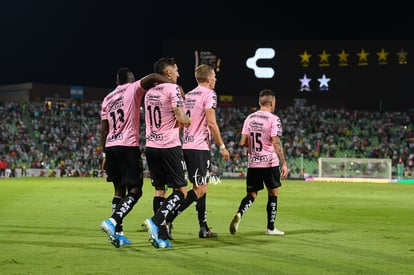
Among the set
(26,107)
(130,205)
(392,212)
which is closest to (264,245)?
(130,205)

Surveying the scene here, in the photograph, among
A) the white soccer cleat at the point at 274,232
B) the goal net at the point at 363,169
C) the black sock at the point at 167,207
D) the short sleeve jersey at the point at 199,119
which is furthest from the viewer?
the goal net at the point at 363,169

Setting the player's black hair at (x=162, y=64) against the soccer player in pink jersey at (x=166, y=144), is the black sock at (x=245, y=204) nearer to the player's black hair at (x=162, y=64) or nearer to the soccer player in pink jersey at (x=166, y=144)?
the soccer player in pink jersey at (x=166, y=144)

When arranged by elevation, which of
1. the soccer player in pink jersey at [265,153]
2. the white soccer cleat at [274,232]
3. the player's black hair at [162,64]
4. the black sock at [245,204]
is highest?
the player's black hair at [162,64]

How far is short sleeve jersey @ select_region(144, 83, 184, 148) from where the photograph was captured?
373 inches

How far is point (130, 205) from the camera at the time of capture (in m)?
9.49

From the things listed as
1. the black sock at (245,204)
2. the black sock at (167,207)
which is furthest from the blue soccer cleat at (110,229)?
the black sock at (245,204)

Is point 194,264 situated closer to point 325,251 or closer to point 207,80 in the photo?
point 325,251

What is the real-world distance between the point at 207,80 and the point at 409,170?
147ft

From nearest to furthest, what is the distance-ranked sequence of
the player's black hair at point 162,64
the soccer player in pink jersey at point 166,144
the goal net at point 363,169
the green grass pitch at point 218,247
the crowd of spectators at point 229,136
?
the green grass pitch at point 218,247 < the soccer player in pink jersey at point 166,144 < the player's black hair at point 162,64 < the goal net at point 363,169 < the crowd of spectators at point 229,136

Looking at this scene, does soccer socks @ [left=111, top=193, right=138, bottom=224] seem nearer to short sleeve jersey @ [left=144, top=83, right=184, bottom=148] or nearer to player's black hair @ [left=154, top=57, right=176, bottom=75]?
short sleeve jersey @ [left=144, top=83, right=184, bottom=148]

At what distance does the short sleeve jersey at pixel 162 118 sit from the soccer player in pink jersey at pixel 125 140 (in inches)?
5.5

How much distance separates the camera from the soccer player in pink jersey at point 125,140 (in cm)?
948

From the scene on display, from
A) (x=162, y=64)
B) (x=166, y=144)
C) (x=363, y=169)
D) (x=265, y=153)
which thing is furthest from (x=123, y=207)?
(x=363, y=169)

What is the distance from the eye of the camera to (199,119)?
1080 cm
